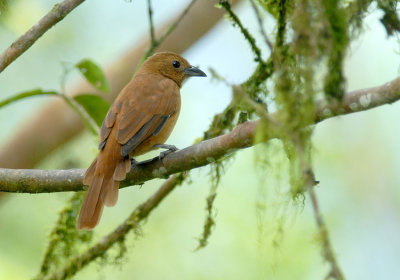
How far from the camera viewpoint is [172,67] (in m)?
5.91

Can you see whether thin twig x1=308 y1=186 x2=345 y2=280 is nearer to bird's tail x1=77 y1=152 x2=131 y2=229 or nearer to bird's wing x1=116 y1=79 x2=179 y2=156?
bird's tail x1=77 y1=152 x2=131 y2=229

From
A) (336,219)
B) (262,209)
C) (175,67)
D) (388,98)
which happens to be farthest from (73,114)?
(388,98)

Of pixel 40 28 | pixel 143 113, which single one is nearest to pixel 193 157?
pixel 40 28

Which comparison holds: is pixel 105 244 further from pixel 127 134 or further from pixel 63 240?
pixel 127 134

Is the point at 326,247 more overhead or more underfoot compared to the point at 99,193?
more underfoot

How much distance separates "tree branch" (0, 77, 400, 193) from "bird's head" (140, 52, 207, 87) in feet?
6.50

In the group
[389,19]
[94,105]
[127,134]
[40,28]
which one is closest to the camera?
[389,19]

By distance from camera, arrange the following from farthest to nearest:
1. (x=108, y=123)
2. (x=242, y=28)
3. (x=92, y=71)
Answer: (x=92, y=71), (x=108, y=123), (x=242, y=28)

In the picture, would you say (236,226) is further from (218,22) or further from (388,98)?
(388,98)

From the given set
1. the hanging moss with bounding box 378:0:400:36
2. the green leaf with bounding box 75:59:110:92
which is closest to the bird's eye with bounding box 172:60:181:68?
the green leaf with bounding box 75:59:110:92

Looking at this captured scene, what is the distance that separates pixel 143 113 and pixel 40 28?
4.02 feet

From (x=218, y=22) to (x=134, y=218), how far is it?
357 cm

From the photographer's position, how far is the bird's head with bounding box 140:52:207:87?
19.3 feet

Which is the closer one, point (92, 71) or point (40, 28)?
point (40, 28)
